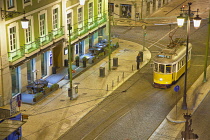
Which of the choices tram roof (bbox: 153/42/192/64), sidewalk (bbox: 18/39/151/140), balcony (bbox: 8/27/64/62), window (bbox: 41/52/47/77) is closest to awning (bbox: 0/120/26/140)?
sidewalk (bbox: 18/39/151/140)

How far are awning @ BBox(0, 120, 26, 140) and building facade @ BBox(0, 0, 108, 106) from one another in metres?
8.44

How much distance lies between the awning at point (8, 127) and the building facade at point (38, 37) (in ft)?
27.7

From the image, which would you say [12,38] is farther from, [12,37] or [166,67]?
[166,67]

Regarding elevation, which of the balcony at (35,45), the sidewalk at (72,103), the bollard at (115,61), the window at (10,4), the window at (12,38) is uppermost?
the window at (10,4)

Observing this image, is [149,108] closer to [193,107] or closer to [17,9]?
[193,107]

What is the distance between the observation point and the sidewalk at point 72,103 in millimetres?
35156

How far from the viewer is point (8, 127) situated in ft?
98.6

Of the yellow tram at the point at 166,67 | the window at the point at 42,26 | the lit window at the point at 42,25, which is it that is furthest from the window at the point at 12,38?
the yellow tram at the point at 166,67

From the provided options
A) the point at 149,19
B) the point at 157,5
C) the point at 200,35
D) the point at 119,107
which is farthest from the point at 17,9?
the point at 157,5

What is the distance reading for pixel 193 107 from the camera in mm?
39031

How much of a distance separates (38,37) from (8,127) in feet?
49.3

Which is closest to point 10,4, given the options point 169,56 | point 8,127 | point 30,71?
point 30,71

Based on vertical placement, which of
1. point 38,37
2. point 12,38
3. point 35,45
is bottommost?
point 35,45

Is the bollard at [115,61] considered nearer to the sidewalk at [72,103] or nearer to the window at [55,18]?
the sidewalk at [72,103]
